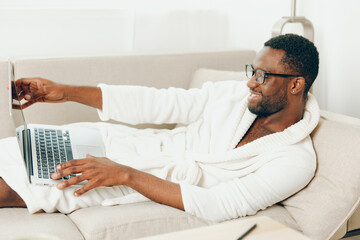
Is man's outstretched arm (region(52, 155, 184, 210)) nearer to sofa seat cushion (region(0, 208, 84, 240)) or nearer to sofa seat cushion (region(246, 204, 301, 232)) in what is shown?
sofa seat cushion (region(0, 208, 84, 240))

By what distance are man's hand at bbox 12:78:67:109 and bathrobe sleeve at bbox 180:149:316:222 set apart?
2.10 feet

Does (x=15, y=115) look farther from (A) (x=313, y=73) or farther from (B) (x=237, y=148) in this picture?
(A) (x=313, y=73)

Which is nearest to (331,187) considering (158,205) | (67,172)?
(158,205)

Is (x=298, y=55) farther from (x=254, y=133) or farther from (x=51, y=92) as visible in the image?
(x=51, y=92)

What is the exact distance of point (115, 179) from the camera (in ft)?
5.17

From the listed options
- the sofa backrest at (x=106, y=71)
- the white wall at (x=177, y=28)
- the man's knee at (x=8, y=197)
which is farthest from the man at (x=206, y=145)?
the white wall at (x=177, y=28)

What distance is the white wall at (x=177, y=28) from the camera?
2.46 meters

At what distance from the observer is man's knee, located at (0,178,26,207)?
62.6 inches

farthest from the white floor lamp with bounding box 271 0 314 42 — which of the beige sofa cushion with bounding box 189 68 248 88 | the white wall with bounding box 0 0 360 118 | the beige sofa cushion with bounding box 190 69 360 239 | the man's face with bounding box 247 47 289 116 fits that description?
the beige sofa cushion with bounding box 190 69 360 239

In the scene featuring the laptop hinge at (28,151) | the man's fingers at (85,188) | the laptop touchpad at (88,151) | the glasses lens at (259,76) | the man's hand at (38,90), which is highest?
the glasses lens at (259,76)

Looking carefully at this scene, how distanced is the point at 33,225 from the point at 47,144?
0.36 m

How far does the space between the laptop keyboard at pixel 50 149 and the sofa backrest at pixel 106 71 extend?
0.34 meters

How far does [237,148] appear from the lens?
176 centimetres

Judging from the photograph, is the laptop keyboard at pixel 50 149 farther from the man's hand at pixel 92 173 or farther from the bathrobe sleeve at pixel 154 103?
the bathrobe sleeve at pixel 154 103
